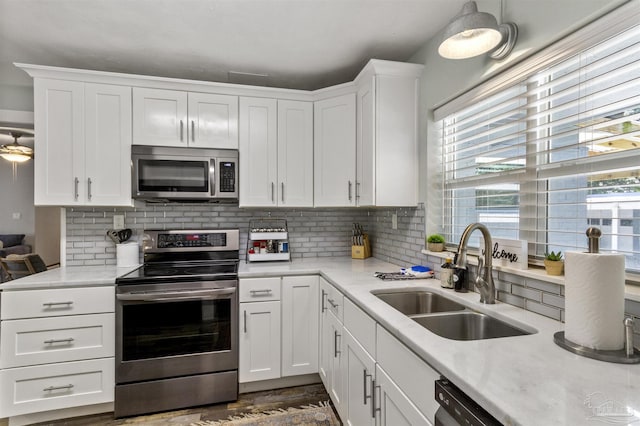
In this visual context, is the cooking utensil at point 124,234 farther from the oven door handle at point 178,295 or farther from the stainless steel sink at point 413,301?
the stainless steel sink at point 413,301

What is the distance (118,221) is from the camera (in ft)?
8.89

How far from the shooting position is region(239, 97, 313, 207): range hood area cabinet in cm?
264

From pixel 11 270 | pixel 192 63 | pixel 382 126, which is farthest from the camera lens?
pixel 11 270

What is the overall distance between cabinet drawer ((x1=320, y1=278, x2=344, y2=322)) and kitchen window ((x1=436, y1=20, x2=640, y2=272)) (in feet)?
3.01

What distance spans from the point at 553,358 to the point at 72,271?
9.56 feet

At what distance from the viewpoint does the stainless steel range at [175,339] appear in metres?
2.14

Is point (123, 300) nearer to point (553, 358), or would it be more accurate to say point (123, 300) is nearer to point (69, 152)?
point (69, 152)

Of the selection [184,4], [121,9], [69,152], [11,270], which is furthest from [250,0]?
[11,270]

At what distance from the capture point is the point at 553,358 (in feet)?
3.13

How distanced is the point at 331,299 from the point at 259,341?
66 cm

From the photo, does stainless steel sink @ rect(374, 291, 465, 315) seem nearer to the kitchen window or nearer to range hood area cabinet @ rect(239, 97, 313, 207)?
the kitchen window

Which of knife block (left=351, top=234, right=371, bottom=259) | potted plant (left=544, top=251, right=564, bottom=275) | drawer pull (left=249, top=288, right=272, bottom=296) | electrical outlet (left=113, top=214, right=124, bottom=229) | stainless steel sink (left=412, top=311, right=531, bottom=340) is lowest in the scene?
drawer pull (left=249, top=288, right=272, bottom=296)

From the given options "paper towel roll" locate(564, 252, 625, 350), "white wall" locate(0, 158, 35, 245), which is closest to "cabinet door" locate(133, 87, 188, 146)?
"paper towel roll" locate(564, 252, 625, 350)

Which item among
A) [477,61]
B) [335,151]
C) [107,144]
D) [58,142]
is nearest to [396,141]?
[335,151]
